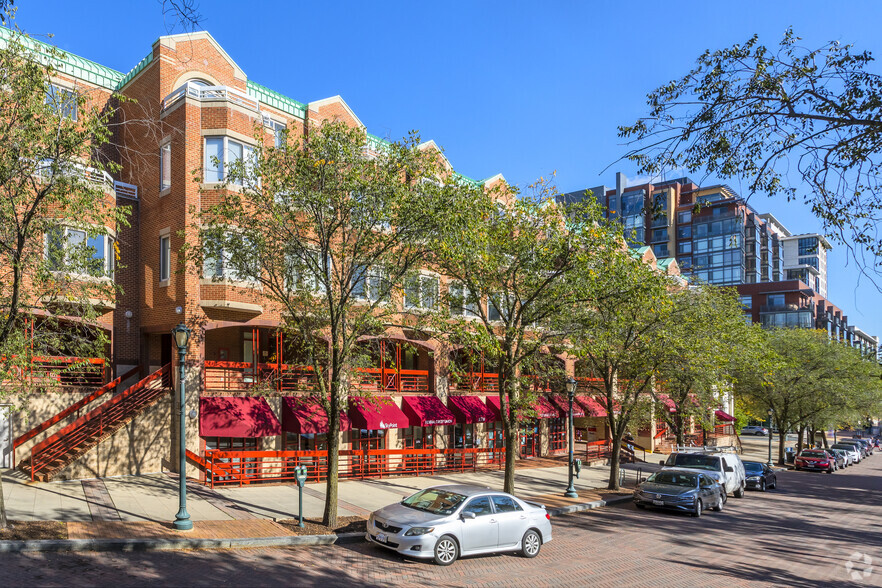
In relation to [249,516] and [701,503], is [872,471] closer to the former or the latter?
[701,503]

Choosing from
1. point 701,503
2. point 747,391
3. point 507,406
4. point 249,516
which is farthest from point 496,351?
point 747,391

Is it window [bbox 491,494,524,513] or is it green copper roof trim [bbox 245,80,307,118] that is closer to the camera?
window [bbox 491,494,524,513]

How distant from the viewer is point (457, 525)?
1248 centimetres

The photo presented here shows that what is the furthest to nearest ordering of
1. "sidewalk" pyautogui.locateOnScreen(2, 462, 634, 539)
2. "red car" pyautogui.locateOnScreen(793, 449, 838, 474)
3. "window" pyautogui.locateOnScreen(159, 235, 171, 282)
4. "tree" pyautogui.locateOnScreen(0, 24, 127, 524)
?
"red car" pyautogui.locateOnScreen(793, 449, 838, 474) < "window" pyautogui.locateOnScreen(159, 235, 171, 282) < "sidewalk" pyautogui.locateOnScreen(2, 462, 634, 539) < "tree" pyautogui.locateOnScreen(0, 24, 127, 524)

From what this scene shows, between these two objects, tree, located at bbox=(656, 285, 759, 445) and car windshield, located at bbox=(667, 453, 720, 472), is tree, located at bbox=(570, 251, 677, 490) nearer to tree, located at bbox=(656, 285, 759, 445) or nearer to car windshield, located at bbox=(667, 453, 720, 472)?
tree, located at bbox=(656, 285, 759, 445)

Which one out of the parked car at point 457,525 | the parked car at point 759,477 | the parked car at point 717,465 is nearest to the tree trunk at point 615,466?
the parked car at point 717,465

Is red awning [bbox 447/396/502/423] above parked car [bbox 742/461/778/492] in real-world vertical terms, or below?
above

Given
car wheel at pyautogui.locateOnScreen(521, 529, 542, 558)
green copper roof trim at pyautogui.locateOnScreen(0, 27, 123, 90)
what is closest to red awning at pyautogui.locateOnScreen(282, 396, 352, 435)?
car wheel at pyautogui.locateOnScreen(521, 529, 542, 558)

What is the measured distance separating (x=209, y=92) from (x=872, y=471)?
157 feet

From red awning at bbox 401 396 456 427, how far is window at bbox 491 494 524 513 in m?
11.7

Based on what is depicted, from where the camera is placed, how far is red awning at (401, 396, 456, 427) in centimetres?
2556

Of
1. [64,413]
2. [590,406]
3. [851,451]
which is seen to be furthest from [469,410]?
[851,451]

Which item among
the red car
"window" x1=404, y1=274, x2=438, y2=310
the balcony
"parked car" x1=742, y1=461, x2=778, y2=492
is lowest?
the red car

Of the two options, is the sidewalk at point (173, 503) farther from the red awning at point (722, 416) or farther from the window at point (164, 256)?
the red awning at point (722, 416)
